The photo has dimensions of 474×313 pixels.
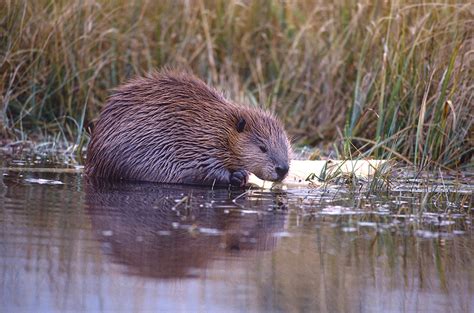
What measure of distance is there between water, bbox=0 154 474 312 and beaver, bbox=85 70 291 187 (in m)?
0.73

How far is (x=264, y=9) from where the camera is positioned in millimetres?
8883

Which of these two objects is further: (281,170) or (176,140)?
(176,140)

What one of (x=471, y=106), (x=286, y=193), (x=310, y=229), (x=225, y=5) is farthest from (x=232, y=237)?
(x=225, y=5)

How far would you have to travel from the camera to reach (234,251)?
3.49 meters

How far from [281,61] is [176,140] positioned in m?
2.89

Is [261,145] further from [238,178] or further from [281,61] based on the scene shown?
[281,61]

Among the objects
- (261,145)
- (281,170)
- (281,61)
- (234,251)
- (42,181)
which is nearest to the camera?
(234,251)

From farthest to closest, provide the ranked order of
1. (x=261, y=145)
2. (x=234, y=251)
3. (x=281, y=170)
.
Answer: (x=261, y=145) → (x=281, y=170) → (x=234, y=251)

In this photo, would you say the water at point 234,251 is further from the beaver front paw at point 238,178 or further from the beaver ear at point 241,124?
the beaver ear at point 241,124

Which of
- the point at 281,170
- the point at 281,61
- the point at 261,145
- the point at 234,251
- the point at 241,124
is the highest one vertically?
the point at 281,61

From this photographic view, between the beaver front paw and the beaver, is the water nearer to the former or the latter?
the beaver front paw

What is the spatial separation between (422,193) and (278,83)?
320 centimetres

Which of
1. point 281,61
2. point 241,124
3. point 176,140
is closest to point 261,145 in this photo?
point 241,124

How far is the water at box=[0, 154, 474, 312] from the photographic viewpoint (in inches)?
111
